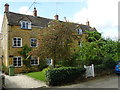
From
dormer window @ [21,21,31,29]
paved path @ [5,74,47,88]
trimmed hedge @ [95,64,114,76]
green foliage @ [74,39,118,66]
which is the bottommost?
paved path @ [5,74,47,88]

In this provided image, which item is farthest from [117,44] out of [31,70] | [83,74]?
[31,70]

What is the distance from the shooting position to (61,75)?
33.5ft

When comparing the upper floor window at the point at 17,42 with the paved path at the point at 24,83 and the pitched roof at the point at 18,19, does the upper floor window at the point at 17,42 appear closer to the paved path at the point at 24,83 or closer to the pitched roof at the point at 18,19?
the pitched roof at the point at 18,19

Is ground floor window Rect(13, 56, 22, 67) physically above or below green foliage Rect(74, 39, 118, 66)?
below

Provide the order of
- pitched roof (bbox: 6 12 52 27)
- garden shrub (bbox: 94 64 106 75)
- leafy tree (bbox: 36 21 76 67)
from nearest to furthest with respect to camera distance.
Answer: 1. leafy tree (bbox: 36 21 76 67)
2. garden shrub (bbox: 94 64 106 75)
3. pitched roof (bbox: 6 12 52 27)

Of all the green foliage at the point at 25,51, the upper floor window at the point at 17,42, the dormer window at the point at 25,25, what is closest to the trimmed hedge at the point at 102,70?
the green foliage at the point at 25,51

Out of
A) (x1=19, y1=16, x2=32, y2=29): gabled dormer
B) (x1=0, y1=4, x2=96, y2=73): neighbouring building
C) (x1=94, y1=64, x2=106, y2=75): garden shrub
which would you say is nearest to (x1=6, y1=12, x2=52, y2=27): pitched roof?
(x1=0, y1=4, x2=96, y2=73): neighbouring building

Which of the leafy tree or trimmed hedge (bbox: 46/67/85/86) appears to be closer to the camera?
trimmed hedge (bbox: 46/67/85/86)

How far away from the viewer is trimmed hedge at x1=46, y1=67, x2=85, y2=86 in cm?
995

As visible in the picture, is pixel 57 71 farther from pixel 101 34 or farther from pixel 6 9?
pixel 6 9

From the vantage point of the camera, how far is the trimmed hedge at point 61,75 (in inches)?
392

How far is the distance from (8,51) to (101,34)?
1440 centimetres

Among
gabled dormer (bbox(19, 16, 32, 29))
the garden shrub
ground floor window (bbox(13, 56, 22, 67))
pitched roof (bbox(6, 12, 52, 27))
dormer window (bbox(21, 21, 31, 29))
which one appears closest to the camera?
the garden shrub

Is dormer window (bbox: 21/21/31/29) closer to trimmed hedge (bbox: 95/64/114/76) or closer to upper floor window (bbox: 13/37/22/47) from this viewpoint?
upper floor window (bbox: 13/37/22/47)
